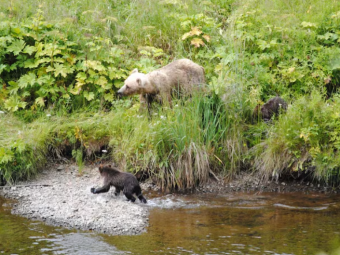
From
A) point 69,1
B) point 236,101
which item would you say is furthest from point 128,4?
point 236,101

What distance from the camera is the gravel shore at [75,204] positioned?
6.38m

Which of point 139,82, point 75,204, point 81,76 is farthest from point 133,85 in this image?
point 75,204

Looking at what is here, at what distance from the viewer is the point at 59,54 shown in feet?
32.7

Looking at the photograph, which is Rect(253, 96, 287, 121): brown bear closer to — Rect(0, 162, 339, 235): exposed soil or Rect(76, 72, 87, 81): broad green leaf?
Rect(0, 162, 339, 235): exposed soil

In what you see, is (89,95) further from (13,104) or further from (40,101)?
(13,104)

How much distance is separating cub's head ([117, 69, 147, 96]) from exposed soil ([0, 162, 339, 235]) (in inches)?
60.4

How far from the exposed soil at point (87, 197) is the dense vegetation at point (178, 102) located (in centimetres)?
20

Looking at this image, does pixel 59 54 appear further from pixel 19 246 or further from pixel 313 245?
pixel 313 245

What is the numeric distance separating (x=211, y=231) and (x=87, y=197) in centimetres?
199

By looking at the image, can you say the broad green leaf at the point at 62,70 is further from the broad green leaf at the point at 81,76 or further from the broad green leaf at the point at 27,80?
the broad green leaf at the point at 27,80

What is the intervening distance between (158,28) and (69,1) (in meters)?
2.36

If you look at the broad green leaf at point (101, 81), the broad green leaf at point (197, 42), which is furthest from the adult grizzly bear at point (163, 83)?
the broad green leaf at point (197, 42)

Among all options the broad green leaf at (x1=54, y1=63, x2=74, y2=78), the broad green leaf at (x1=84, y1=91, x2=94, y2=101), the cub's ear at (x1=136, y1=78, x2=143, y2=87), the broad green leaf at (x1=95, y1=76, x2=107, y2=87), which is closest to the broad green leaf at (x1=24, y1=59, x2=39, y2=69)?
the broad green leaf at (x1=54, y1=63, x2=74, y2=78)

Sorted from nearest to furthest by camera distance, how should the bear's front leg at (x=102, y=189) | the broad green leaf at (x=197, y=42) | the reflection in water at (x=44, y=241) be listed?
the reflection in water at (x=44, y=241), the bear's front leg at (x=102, y=189), the broad green leaf at (x=197, y=42)
